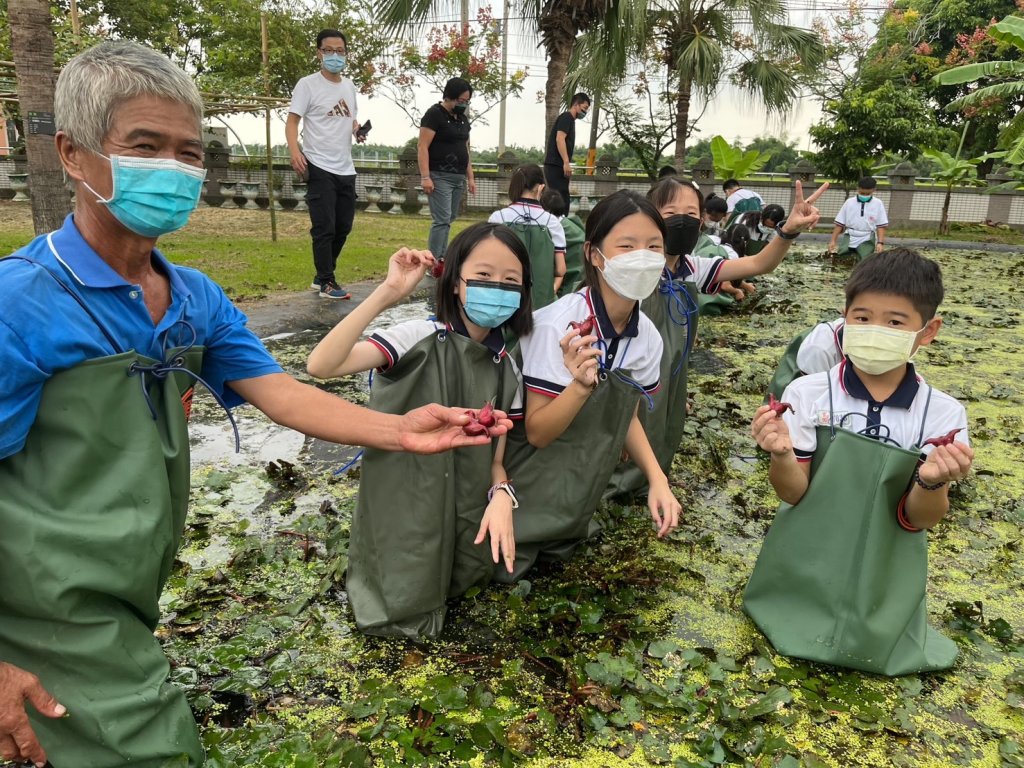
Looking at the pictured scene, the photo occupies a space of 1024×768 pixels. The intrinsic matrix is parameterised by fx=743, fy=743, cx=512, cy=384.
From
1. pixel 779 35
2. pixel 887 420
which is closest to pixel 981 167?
pixel 779 35

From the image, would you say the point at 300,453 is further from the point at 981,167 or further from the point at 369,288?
the point at 981,167

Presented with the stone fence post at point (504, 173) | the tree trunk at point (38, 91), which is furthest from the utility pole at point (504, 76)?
the tree trunk at point (38, 91)

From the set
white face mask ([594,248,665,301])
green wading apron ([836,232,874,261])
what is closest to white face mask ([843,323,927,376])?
white face mask ([594,248,665,301])

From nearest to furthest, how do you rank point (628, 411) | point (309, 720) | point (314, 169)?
point (309, 720), point (628, 411), point (314, 169)

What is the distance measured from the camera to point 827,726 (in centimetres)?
206

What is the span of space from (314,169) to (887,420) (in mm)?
5481

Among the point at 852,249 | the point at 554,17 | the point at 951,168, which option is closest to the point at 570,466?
the point at 852,249

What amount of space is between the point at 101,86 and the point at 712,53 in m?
18.2

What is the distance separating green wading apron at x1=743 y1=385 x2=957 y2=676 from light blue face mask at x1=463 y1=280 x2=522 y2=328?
3.32 feet

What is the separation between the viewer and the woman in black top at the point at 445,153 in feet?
22.5

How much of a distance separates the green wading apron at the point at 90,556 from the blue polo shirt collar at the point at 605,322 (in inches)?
58.0

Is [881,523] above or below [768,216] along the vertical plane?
below

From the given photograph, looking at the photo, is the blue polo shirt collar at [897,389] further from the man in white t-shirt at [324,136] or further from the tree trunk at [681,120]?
the tree trunk at [681,120]

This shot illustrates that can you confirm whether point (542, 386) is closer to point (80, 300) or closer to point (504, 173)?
point (80, 300)
